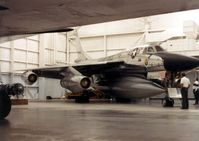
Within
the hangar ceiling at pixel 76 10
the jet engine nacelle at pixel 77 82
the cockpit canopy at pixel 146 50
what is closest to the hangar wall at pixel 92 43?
the cockpit canopy at pixel 146 50

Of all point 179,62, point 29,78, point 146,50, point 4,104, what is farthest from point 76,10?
point 29,78

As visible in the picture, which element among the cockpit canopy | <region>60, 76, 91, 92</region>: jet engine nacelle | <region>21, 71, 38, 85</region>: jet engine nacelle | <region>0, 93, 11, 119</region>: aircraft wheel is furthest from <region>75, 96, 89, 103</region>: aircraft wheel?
<region>0, 93, 11, 119</region>: aircraft wheel

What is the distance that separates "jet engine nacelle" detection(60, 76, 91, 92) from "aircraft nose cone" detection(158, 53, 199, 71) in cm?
405

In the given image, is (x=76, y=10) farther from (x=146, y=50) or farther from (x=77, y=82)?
(x=77, y=82)

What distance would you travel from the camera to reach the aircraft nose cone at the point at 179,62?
44.8 ft

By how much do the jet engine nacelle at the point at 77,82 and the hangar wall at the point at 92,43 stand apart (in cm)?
621

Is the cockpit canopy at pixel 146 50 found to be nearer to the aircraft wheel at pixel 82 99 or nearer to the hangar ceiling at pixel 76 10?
the aircraft wheel at pixel 82 99

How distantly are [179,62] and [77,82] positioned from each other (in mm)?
5414

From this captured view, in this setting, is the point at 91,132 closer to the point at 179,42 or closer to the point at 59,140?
the point at 59,140

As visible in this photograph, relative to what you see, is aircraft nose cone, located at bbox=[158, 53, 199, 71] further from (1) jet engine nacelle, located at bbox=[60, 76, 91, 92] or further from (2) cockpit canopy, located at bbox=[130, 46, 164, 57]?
(1) jet engine nacelle, located at bbox=[60, 76, 91, 92]

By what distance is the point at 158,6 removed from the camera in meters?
3.96

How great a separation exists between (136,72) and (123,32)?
11530 millimetres

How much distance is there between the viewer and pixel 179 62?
45.1 ft

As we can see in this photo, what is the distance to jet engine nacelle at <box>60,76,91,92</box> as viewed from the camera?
16109mm
